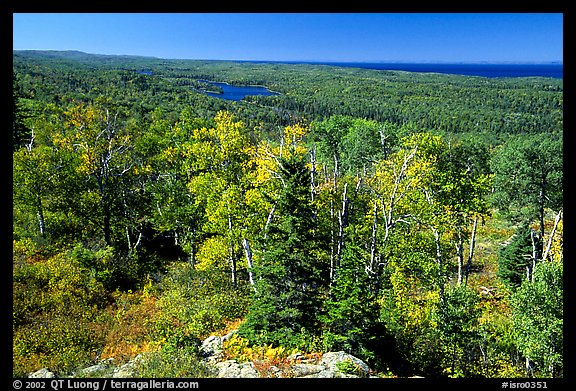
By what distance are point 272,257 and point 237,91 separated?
7511cm

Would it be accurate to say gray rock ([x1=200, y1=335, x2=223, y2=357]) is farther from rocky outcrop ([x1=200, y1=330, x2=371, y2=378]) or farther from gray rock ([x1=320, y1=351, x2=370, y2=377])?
gray rock ([x1=320, y1=351, x2=370, y2=377])

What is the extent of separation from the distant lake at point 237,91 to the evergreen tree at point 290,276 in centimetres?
6589

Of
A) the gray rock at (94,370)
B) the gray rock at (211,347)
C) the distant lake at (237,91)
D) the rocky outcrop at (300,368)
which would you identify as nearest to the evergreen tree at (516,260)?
the rocky outcrop at (300,368)

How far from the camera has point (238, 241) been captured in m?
16.8

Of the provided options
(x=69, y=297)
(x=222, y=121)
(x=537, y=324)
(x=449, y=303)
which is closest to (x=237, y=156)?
(x=222, y=121)

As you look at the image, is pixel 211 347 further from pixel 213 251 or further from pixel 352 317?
pixel 213 251

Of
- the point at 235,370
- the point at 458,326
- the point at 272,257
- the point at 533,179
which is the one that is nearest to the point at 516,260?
the point at 533,179

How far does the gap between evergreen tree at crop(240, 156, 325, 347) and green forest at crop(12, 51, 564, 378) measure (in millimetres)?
47

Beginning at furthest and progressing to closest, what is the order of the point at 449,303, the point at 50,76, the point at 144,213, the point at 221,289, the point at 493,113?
the point at 493,113
the point at 50,76
the point at 144,213
the point at 221,289
the point at 449,303

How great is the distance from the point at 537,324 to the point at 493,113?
118501mm

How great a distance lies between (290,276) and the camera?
1073 cm

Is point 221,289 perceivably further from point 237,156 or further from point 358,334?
point 358,334

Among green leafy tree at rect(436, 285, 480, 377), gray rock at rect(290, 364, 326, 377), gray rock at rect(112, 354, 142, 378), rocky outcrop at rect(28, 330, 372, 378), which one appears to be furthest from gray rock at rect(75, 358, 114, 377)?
green leafy tree at rect(436, 285, 480, 377)
